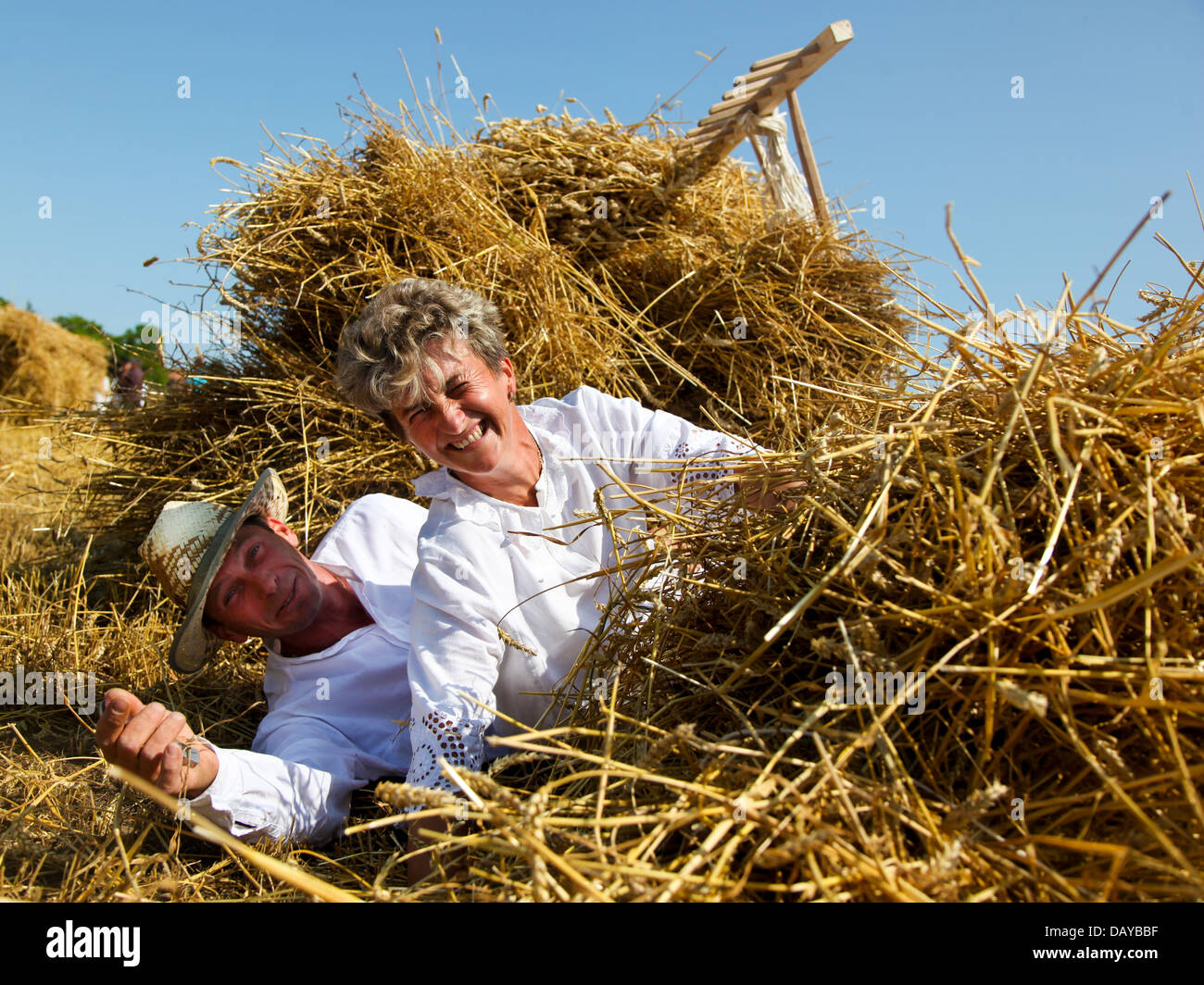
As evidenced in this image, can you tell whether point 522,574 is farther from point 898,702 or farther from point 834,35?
point 834,35

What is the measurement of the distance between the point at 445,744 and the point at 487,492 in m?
0.67

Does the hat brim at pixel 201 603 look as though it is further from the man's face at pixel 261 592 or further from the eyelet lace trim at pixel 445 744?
the eyelet lace trim at pixel 445 744

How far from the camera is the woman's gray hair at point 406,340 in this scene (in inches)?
77.5

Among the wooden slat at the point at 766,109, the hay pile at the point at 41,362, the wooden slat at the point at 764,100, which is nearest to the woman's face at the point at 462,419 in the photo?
the wooden slat at the point at 766,109

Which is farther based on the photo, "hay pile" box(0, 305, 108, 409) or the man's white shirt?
"hay pile" box(0, 305, 108, 409)

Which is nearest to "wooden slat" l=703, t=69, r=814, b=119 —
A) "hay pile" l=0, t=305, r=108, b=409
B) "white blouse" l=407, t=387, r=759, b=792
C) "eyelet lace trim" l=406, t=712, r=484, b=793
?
"white blouse" l=407, t=387, r=759, b=792

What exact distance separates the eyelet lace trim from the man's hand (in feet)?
1.51

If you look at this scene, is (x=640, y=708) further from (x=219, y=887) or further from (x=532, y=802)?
(x=219, y=887)

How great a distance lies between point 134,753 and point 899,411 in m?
1.64

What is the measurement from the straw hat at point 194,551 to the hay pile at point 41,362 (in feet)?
27.9

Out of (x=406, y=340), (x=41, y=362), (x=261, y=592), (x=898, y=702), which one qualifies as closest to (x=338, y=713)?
(x=261, y=592)

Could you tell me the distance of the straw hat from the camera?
7.26 feet

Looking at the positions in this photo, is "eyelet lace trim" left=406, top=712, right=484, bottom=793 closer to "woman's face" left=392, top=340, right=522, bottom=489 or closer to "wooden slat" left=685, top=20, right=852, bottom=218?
"woman's face" left=392, top=340, right=522, bottom=489

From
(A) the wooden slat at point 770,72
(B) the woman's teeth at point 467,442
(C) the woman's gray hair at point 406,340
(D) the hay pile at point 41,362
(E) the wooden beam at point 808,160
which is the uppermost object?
(D) the hay pile at point 41,362
